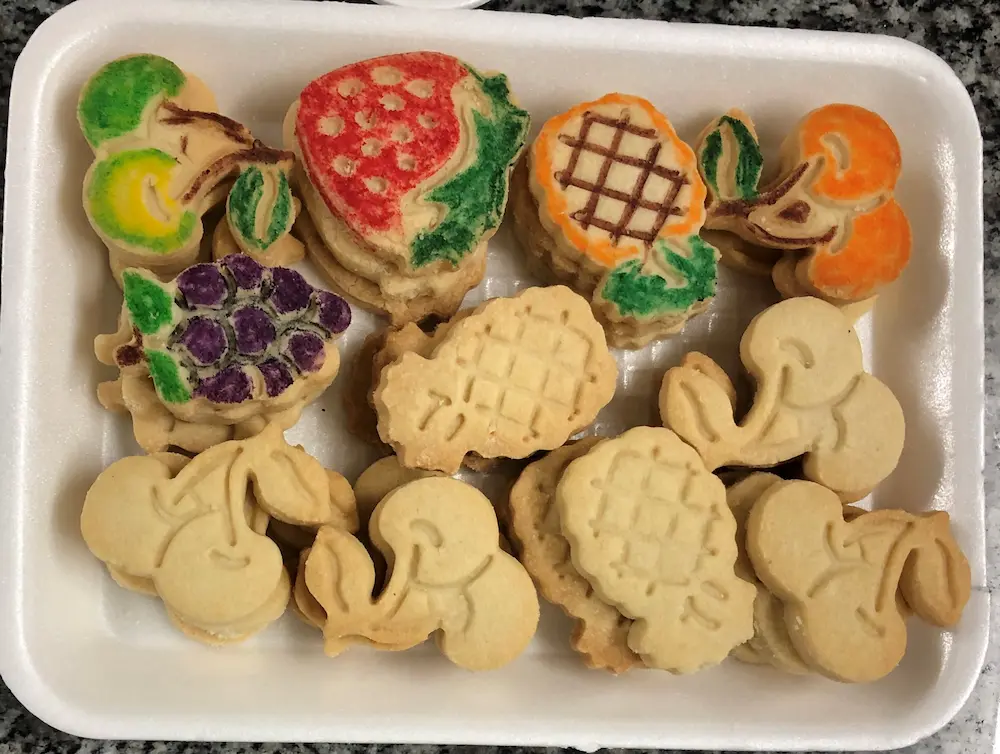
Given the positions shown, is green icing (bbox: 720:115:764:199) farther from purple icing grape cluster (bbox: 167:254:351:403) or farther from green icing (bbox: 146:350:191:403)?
green icing (bbox: 146:350:191:403)

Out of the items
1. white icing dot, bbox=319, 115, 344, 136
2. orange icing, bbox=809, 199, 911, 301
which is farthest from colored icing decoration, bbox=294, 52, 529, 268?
orange icing, bbox=809, 199, 911, 301

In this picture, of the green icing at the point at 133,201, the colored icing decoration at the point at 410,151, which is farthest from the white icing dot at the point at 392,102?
the green icing at the point at 133,201

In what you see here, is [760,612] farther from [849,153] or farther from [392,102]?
[392,102]

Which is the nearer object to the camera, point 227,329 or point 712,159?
point 227,329

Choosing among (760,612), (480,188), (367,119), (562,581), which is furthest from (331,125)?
(760,612)

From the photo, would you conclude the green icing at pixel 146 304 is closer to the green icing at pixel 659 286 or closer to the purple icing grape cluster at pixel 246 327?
the purple icing grape cluster at pixel 246 327

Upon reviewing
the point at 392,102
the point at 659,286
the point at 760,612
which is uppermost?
the point at 392,102

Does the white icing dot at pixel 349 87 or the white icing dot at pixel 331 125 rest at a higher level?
the white icing dot at pixel 349 87

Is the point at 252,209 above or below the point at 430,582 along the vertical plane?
above

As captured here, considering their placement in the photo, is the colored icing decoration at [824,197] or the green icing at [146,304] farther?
the colored icing decoration at [824,197]
